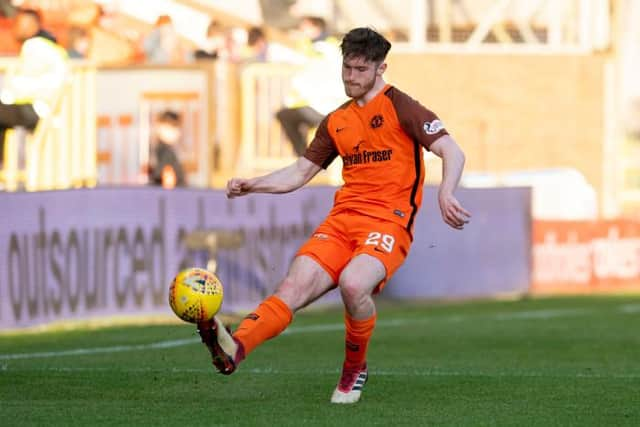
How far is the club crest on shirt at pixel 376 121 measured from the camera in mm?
9594

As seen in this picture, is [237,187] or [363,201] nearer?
[363,201]

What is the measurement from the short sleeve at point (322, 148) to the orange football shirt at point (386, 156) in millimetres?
175

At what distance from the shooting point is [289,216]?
19203mm

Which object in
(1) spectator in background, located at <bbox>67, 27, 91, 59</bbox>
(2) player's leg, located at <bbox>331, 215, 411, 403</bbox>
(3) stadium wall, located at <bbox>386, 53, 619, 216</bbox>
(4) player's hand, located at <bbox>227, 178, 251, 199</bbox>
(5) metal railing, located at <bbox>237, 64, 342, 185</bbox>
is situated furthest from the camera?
(3) stadium wall, located at <bbox>386, 53, 619, 216</bbox>

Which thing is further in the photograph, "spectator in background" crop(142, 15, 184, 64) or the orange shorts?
"spectator in background" crop(142, 15, 184, 64)

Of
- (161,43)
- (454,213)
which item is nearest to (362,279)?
Answer: (454,213)

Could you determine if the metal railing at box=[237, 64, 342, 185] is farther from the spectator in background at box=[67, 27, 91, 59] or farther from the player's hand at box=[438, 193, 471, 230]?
the player's hand at box=[438, 193, 471, 230]

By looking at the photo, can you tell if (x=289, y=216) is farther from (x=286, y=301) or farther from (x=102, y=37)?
(x=286, y=301)

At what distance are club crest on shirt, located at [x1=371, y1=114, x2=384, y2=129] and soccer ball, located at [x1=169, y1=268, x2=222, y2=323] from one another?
→ 4.72 ft

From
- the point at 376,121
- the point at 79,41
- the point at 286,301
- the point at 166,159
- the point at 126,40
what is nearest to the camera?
the point at 286,301

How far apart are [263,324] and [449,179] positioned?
4.13 feet

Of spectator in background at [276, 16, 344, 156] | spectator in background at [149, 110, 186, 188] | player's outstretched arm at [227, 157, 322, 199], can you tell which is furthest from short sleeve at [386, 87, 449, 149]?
spectator in background at [276, 16, 344, 156]

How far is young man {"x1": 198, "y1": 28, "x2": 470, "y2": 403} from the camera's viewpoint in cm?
936

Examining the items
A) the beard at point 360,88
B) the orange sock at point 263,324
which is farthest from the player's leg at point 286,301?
the beard at point 360,88
